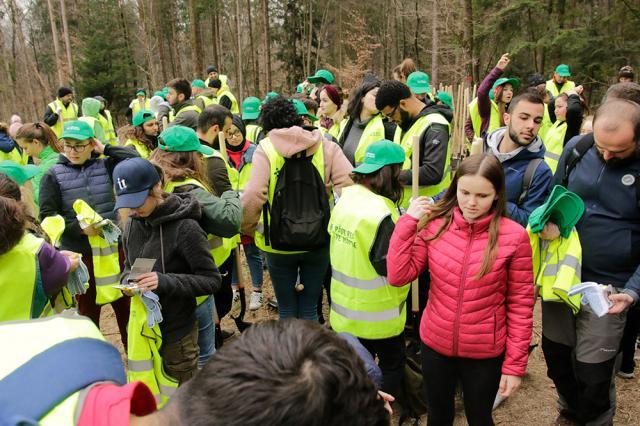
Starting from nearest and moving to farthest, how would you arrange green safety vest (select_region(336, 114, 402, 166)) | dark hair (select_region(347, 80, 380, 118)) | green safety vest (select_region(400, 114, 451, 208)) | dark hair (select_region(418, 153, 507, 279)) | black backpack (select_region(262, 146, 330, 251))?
dark hair (select_region(418, 153, 507, 279)) → black backpack (select_region(262, 146, 330, 251)) → green safety vest (select_region(400, 114, 451, 208)) → green safety vest (select_region(336, 114, 402, 166)) → dark hair (select_region(347, 80, 380, 118))

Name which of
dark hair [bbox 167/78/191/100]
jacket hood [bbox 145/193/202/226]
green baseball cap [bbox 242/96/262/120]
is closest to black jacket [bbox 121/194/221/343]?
jacket hood [bbox 145/193/202/226]

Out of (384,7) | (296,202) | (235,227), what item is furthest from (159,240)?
(384,7)

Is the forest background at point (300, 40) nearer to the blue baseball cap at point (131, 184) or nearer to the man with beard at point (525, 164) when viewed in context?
the man with beard at point (525, 164)

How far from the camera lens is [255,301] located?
5.44m

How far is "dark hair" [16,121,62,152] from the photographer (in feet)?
15.8

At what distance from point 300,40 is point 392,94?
29341 mm

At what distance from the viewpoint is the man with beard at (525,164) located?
3.07 meters

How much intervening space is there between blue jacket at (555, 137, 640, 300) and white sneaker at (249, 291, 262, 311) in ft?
11.8

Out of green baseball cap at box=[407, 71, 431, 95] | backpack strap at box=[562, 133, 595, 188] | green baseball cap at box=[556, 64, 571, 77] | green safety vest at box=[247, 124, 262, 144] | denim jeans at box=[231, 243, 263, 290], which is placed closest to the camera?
backpack strap at box=[562, 133, 595, 188]

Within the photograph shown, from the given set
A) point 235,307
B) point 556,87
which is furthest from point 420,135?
point 556,87

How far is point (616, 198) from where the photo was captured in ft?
8.75

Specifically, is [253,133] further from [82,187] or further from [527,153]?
[527,153]

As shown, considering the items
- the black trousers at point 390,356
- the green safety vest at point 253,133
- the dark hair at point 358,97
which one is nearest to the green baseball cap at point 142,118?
the green safety vest at point 253,133

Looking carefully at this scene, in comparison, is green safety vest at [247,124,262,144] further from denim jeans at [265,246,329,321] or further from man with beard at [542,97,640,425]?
man with beard at [542,97,640,425]
